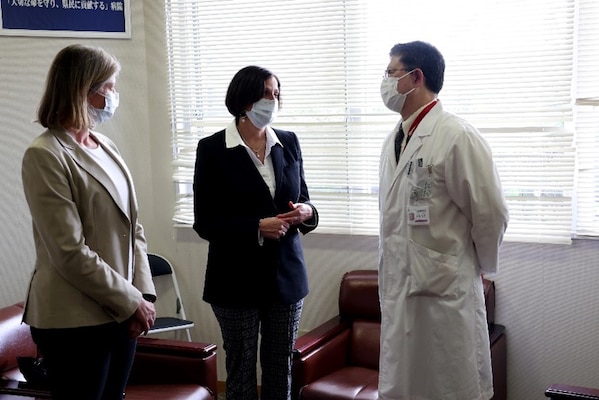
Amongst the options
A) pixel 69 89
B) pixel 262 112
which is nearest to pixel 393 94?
pixel 262 112

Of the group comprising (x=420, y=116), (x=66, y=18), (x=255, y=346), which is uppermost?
(x=66, y=18)

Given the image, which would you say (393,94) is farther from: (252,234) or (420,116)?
(252,234)

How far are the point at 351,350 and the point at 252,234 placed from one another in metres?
1.24

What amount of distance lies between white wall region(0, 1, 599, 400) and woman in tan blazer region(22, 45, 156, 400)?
5.48 feet

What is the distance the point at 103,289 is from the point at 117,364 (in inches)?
10.8

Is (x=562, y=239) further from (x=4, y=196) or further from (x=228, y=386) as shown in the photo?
(x=4, y=196)

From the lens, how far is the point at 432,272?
2.34 meters

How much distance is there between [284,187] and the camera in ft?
8.79

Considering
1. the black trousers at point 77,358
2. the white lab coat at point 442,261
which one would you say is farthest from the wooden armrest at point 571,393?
the black trousers at point 77,358

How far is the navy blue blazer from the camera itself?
2592mm

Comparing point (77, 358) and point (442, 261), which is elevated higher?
point (442, 261)

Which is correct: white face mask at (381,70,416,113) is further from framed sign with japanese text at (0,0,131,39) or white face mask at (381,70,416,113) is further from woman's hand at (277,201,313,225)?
framed sign with japanese text at (0,0,131,39)

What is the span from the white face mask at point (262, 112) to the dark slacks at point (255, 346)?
0.71m

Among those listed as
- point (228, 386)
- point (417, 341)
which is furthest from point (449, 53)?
point (228, 386)
